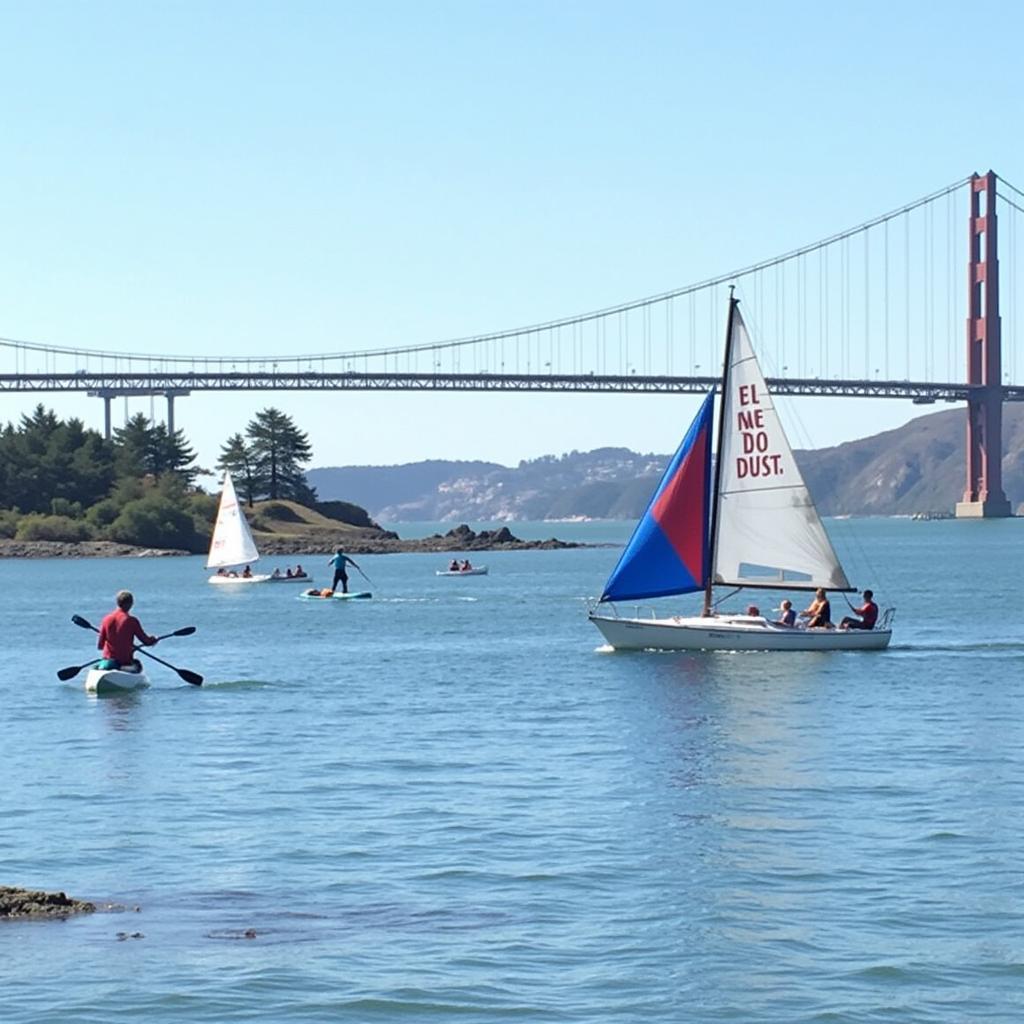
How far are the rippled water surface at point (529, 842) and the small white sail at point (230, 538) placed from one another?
46296 millimetres

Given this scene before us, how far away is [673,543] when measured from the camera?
36156 mm

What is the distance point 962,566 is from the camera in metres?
87.0

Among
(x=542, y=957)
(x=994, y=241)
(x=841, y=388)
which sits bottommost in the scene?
(x=542, y=957)

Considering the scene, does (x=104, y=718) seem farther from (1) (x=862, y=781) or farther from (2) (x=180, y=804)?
(1) (x=862, y=781)

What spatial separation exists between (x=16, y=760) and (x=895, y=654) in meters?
18.7

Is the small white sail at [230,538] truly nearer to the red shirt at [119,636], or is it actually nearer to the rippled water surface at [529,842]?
the rippled water surface at [529,842]

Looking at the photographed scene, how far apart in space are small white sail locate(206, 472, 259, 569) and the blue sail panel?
153 feet

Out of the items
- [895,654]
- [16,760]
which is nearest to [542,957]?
Result: [16,760]

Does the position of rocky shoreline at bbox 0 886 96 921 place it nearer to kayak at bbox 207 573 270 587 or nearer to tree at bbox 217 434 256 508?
kayak at bbox 207 573 270 587

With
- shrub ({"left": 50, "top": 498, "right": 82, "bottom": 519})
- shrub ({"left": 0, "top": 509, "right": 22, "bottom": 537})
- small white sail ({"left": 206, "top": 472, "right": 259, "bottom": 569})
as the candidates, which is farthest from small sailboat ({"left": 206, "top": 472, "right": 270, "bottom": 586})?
shrub ({"left": 0, "top": 509, "right": 22, "bottom": 537})

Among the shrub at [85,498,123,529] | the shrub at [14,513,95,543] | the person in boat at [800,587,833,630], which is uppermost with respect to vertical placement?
the shrub at [85,498,123,529]

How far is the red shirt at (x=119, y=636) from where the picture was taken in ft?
97.1

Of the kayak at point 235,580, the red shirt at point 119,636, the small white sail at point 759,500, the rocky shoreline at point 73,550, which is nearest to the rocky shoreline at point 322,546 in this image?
the rocky shoreline at point 73,550

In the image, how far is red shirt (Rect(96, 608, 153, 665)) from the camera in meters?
29.6
